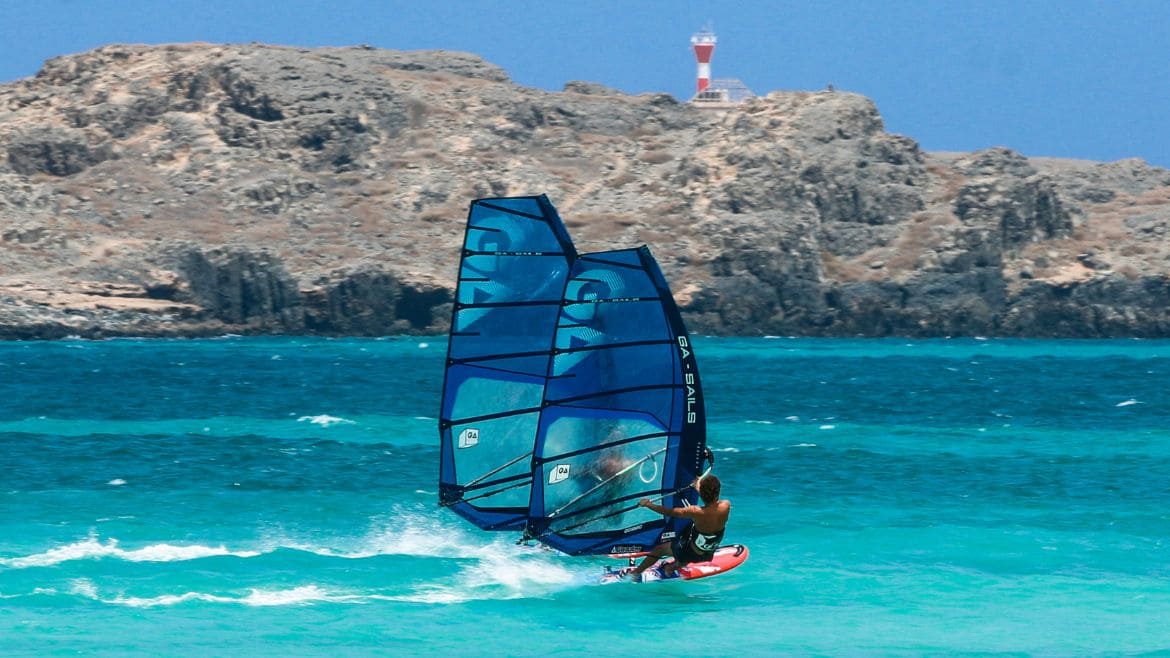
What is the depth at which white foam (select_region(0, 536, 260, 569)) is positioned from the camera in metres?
23.0

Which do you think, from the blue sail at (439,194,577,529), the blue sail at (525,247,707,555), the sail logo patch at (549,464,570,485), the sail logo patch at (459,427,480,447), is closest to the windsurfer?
the blue sail at (525,247,707,555)

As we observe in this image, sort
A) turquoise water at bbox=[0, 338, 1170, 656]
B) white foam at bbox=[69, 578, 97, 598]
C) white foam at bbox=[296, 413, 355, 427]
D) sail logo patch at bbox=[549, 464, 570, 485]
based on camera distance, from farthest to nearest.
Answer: white foam at bbox=[296, 413, 355, 427] < white foam at bbox=[69, 578, 97, 598] < sail logo patch at bbox=[549, 464, 570, 485] < turquoise water at bbox=[0, 338, 1170, 656]

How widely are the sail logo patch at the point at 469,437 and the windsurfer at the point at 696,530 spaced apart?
2665 mm

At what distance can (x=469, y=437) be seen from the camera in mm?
21938

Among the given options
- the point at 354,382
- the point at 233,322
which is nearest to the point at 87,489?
the point at 354,382

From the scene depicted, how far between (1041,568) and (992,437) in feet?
65.6

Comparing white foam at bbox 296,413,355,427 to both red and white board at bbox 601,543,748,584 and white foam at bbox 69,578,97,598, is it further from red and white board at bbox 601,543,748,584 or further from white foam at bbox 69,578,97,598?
red and white board at bbox 601,543,748,584

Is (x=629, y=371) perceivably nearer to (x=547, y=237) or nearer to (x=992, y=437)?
(x=547, y=237)

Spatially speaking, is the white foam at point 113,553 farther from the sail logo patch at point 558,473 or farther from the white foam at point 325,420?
the white foam at point 325,420

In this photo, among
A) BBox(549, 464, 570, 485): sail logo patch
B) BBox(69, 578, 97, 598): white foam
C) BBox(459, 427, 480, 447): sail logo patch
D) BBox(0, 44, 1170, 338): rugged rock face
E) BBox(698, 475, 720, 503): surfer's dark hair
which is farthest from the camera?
BBox(0, 44, 1170, 338): rugged rock face

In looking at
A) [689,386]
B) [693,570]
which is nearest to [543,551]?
[693,570]

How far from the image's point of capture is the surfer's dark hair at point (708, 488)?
2012 cm

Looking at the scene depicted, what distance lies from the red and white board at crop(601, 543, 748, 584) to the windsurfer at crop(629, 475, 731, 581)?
6 cm

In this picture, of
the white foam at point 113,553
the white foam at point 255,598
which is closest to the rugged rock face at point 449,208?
the white foam at point 113,553
